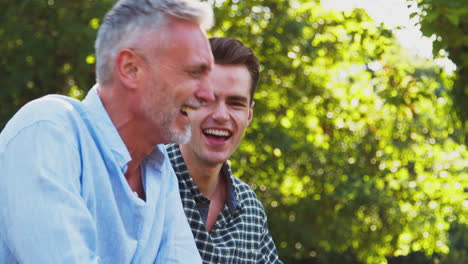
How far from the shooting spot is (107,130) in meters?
1.80

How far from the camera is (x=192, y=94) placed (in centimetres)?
192

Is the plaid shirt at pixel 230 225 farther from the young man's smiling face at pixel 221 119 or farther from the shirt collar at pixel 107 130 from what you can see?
the shirt collar at pixel 107 130

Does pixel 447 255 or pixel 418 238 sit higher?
pixel 418 238

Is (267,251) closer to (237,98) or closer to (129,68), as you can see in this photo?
(237,98)

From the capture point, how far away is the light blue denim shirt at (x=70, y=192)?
1511 mm

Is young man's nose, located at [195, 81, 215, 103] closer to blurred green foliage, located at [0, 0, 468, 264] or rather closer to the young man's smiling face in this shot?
the young man's smiling face

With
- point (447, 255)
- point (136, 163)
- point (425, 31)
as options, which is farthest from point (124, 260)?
point (447, 255)

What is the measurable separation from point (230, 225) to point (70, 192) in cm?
144

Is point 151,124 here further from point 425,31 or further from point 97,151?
point 425,31

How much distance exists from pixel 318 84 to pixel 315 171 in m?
0.87

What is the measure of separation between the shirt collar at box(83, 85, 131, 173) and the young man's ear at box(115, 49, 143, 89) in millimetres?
83

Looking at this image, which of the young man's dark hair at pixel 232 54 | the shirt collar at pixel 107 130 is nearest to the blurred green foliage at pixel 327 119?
the young man's dark hair at pixel 232 54

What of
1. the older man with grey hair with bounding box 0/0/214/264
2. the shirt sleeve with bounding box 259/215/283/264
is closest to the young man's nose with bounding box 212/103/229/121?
the shirt sleeve with bounding box 259/215/283/264

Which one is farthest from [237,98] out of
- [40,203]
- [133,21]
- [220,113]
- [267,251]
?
[40,203]
